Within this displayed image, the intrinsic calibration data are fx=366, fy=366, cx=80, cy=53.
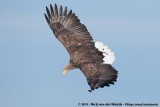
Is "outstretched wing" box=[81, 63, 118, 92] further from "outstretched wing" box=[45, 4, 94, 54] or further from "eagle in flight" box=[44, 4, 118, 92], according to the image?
"outstretched wing" box=[45, 4, 94, 54]

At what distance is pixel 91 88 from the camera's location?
1108 cm

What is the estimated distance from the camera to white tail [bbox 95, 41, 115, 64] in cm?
1263

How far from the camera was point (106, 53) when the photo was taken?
12906 millimetres

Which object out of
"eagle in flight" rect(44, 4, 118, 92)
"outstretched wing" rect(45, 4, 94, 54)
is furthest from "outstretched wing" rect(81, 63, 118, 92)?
"outstretched wing" rect(45, 4, 94, 54)

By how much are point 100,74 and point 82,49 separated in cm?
114

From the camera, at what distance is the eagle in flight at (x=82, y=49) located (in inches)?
470

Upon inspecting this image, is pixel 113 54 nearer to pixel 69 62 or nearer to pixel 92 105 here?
pixel 69 62

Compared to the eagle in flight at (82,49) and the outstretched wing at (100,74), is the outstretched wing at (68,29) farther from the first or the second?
the outstretched wing at (100,74)

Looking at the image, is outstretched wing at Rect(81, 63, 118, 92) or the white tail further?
the white tail

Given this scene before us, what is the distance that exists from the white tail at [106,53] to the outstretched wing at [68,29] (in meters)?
0.43

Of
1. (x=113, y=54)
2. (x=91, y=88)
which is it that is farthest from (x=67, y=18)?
(x=91, y=88)

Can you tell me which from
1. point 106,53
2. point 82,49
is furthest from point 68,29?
point 106,53

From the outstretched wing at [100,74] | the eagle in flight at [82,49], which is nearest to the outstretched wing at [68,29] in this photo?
the eagle in flight at [82,49]

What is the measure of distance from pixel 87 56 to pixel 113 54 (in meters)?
1.13
